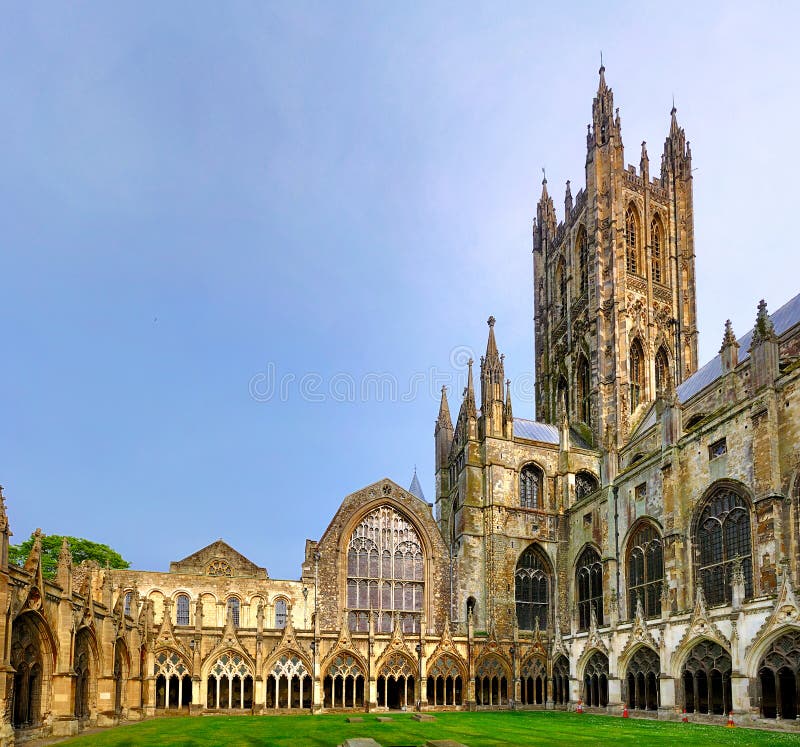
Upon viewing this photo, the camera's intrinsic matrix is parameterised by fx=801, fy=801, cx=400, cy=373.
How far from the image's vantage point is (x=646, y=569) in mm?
40656

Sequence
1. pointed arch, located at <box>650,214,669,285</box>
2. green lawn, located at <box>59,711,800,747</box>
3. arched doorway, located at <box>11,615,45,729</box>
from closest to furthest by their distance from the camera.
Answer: green lawn, located at <box>59,711,800,747</box> → arched doorway, located at <box>11,615,45,729</box> → pointed arch, located at <box>650,214,669,285</box>

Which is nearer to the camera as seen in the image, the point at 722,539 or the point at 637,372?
the point at 722,539

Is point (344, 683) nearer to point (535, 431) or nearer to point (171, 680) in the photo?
point (171, 680)

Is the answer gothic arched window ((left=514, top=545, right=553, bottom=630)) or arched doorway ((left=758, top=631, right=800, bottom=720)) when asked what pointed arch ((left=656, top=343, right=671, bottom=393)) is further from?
arched doorway ((left=758, top=631, right=800, bottom=720))

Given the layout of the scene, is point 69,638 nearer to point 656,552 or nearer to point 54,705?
point 54,705

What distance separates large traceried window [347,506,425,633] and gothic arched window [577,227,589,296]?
83.3 feet

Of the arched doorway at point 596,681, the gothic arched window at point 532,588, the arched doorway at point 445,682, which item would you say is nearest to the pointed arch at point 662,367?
the gothic arched window at point 532,588

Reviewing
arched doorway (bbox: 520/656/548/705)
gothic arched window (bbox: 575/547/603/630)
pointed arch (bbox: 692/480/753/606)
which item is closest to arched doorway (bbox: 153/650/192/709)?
arched doorway (bbox: 520/656/548/705)

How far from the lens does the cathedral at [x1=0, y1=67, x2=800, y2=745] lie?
30.2m

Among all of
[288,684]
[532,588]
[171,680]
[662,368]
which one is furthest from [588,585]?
Answer: [171,680]

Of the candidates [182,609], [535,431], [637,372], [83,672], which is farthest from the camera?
[637,372]

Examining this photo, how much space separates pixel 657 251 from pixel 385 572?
115 ft

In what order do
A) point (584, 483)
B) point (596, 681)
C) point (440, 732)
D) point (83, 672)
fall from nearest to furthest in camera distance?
point (440, 732) → point (83, 672) → point (596, 681) → point (584, 483)

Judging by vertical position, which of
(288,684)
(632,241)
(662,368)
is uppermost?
(632,241)
